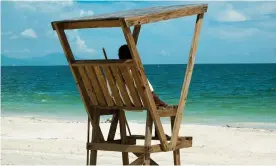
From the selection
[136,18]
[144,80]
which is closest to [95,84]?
[144,80]

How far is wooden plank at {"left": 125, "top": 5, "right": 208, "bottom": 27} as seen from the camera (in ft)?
22.0

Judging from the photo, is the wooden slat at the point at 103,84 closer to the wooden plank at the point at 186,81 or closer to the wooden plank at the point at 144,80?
the wooden plank at the point at 144,80

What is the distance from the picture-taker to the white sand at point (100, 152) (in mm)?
12000

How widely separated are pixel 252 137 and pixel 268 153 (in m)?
2.59

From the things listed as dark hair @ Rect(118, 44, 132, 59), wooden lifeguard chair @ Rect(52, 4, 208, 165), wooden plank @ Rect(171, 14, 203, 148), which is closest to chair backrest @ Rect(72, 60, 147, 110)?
wooden lifeguard chair @ Rect(52, 4, 208, 165)

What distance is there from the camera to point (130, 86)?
23.0ft

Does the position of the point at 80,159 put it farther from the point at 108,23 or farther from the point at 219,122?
the point at 219,122

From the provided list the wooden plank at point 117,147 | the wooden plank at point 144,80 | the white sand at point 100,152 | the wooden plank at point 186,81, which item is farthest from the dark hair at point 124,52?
the white sand at point 100,152

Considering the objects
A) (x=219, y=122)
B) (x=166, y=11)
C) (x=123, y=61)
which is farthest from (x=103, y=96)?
(x=219, y=122)

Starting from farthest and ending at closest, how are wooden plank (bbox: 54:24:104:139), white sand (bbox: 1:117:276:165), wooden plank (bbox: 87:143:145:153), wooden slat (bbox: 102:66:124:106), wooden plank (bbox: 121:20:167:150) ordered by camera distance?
white sand (bbox: 1:117:276:165) < wooden plank (bbox: 54:24:104:139) < wooden plank (bbox: 87:143:145:153) < wooden slat (bbox: 102:66:124:106) < wooden plank (bbox: 121:20:167:150)

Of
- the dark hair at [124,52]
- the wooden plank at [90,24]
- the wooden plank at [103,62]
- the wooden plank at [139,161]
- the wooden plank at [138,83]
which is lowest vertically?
the wooden plank at [139,161]

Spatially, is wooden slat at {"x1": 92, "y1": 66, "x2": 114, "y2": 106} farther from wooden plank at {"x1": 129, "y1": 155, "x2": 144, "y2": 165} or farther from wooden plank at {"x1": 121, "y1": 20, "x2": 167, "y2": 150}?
wooden plank at {"x1": 129, "y1": 155, "x2": 144, "y2": 165}

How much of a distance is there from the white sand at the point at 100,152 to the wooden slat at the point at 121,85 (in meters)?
4.46

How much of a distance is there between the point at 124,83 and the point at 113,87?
130 mm
